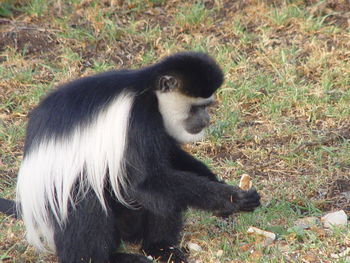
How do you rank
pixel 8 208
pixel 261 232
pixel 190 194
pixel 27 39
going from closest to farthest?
pixel 190 194 → pixel 261 232 → pixel 8 208 → pixel 27 39

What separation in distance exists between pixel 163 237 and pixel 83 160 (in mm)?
595

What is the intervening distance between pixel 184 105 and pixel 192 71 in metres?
0.20

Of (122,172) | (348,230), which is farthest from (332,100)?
(122,172)

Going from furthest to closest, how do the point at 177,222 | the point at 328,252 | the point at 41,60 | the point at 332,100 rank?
the point at 41,60 < the point at 332,100 < the point at 177,222 < the point at 328,252

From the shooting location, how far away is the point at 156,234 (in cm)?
395

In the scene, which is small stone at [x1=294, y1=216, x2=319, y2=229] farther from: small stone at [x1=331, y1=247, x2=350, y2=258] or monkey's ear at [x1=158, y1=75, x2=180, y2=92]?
monkey's ear at [x1=158, y1=75, x2=180, y2=92]

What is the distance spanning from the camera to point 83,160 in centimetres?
368

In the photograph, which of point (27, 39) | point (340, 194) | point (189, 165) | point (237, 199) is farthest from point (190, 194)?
point (27, 39)

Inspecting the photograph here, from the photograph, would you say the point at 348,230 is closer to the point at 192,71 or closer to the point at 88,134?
the point at 192,71

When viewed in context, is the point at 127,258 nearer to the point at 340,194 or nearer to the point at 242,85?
the point at 340,194

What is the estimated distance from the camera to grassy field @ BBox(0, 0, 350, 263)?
161 inches

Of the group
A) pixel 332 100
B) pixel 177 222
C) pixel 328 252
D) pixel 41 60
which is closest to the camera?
pixel 328 252

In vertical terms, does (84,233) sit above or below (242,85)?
below

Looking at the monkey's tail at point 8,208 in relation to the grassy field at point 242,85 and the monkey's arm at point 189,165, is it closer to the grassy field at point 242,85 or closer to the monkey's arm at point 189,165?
the grassy field at point 242,85
